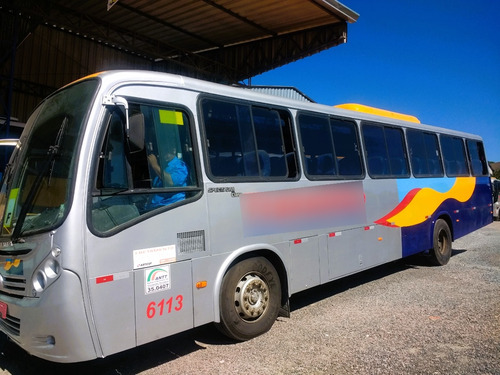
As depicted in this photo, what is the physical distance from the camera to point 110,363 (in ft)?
14.1

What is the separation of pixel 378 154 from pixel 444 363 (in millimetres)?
4016

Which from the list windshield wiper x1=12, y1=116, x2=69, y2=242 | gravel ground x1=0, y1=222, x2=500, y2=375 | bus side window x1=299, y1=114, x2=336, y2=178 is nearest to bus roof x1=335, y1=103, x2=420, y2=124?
bus side window x1=299, y1=114, x2=336, y2=178

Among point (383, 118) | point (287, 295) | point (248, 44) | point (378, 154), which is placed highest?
point (248, 44)

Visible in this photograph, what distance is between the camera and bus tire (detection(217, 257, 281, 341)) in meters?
4.53

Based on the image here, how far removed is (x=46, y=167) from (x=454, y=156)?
918cm

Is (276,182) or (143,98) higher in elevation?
(143,98)

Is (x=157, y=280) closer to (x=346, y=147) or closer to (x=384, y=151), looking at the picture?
(x=346, y=147)

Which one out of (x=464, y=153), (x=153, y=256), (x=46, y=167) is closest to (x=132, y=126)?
(x=46, y=167)

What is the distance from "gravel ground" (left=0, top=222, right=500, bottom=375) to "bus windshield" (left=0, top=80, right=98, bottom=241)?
1648 mm

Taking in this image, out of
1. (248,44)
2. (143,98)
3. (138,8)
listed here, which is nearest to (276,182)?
(143,98)

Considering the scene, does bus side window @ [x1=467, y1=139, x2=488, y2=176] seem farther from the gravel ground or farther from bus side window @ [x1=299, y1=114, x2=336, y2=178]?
bus side window @ [x1=299, y1=114, x2=336, y2=178]

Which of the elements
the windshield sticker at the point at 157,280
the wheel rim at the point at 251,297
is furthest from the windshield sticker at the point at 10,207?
the wheel rim at the point at 251,297

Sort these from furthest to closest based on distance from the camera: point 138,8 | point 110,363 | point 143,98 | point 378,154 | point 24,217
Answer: point 138,8 → point 378,154 → point 110,363 → point 143,98 → point 24,217

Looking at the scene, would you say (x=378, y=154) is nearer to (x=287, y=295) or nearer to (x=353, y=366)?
(x=287, y=295)
